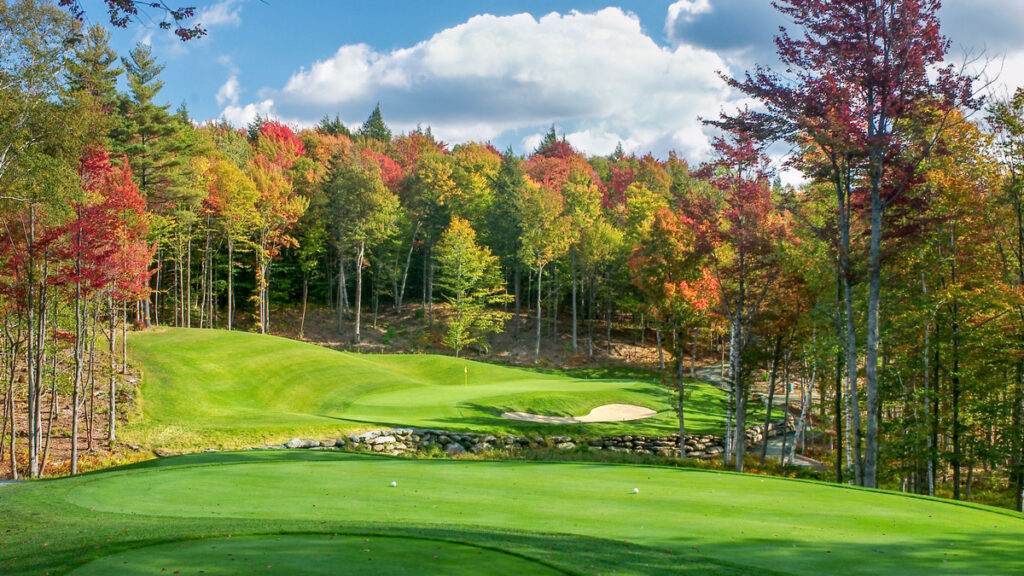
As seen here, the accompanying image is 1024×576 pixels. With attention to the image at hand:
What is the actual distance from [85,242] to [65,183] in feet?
12.0

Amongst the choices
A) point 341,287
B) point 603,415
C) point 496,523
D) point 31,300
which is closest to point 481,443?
point 603,415

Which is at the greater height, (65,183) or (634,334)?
(65,183)

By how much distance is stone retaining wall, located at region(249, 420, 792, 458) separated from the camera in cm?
2338

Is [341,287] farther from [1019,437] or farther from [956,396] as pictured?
[1019,437]

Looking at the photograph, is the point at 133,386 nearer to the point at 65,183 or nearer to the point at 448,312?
the point at 65,183

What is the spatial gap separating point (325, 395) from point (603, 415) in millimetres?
13623

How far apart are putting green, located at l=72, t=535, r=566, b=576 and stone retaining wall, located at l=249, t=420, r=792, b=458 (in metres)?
15.8

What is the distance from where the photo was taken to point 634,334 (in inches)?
2281

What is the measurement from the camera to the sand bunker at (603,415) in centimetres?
2916

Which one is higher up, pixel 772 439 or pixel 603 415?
pixel 603 415

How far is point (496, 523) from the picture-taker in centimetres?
849

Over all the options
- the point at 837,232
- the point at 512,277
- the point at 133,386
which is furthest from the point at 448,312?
the point at 837,232

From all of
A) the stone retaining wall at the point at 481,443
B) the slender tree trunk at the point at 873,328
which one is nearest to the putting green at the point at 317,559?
the slender tree trunk at the point at 873,328

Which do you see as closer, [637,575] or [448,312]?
[637,575]
